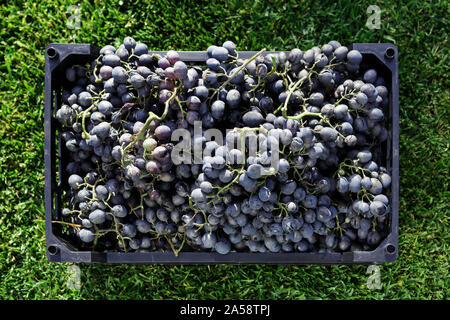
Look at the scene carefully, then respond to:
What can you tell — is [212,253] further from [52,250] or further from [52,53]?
[52,53]

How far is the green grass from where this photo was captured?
5.89 ft

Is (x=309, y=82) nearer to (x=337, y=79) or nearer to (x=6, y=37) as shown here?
(x=337, y=79)

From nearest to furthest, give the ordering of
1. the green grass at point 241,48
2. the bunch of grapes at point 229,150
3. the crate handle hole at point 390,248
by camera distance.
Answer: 1. the bunch of grapes at point 229,150
2. the crate handle hole at point 390,248
3. the green grass at point 241,48

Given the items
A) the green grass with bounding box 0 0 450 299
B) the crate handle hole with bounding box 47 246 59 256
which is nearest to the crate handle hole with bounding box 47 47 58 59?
the green grass with bounding box 0 0 450 299

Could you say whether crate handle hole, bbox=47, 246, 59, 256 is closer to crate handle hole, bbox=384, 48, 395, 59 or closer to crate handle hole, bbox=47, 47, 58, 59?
crate handle hole, bbox=47, 47, 58, 59

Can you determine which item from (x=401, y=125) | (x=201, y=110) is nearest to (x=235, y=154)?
(x=201, y=110)

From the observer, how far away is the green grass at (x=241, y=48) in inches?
70.6

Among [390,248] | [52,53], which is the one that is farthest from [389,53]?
[52,53]

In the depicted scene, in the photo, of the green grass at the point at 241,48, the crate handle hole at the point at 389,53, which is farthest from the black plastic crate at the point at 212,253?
the green grass at the point at 241,48

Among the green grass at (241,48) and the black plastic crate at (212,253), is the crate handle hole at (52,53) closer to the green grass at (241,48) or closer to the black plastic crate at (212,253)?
the black plastic crate at (212,253)

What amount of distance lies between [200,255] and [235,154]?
0.40 meters

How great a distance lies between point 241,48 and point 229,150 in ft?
2.40

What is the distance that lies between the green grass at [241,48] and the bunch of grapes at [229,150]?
44 centimetres

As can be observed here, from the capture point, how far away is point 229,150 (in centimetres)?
123
